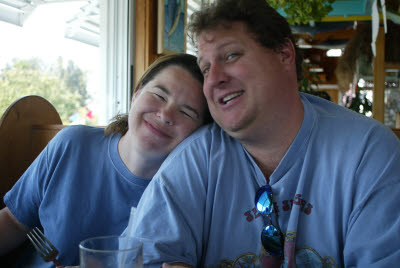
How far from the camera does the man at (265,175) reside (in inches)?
38.5

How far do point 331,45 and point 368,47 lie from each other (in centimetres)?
135

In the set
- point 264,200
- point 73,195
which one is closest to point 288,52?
→ point 264,200

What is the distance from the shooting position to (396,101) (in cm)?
491

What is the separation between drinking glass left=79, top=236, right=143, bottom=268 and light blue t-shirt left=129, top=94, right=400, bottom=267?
0.22 meters

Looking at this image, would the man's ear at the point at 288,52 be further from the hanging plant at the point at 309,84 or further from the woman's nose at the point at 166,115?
the hanging plant at the point at 309,84

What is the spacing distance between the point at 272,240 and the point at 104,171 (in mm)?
649

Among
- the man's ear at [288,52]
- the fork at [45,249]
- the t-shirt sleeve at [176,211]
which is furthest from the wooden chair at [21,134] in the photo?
the man's ear at [288,52]

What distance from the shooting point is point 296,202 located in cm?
103

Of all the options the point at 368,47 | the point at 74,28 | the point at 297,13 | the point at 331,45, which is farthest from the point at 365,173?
the point at 331,45

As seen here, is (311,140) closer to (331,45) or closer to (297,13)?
(297,13)

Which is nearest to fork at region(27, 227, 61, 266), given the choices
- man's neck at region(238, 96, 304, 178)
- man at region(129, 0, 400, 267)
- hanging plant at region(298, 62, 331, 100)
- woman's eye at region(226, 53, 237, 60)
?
man at region(129, 0, 400, 267)

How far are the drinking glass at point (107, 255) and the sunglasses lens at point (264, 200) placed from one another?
0.42 m

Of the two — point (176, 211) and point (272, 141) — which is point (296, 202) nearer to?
point (272, 141)

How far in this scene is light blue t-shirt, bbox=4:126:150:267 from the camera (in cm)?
127
